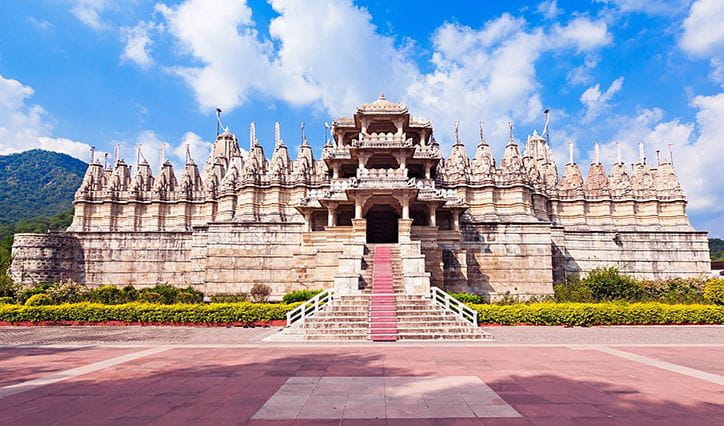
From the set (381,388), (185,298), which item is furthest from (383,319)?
(185,298)

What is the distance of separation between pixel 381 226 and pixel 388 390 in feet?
75.1

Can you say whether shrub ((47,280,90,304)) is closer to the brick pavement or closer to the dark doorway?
the brick pavement

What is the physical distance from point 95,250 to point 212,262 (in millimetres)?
14385

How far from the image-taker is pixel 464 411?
692cm

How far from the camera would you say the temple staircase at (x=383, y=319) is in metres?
15.9

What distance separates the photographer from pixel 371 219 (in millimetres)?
31078

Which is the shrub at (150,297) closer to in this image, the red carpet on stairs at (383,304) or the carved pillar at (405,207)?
the red carpet on stairs at (383,304)

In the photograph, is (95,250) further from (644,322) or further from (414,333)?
(644,322)

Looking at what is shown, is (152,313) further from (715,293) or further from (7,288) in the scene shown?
(715,293)

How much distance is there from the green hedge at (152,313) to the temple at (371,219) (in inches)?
231

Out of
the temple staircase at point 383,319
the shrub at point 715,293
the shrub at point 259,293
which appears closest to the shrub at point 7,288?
the shrub at point 259,293

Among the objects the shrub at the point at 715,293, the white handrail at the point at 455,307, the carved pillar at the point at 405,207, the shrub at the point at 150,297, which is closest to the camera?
the white handrail at the point at 455,307

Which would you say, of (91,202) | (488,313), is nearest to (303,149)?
(91,202)

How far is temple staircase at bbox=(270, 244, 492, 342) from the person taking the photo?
15867 millimetres
